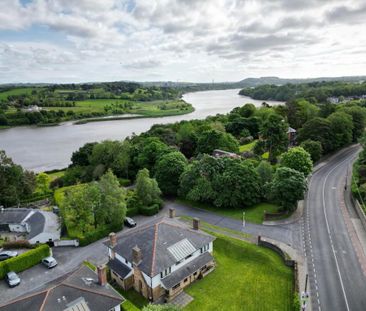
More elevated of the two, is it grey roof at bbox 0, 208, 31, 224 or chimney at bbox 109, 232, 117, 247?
chimney at bbox 109, 232, 117, 247

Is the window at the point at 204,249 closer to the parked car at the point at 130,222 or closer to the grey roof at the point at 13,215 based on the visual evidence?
the parked car at the point at 130,222

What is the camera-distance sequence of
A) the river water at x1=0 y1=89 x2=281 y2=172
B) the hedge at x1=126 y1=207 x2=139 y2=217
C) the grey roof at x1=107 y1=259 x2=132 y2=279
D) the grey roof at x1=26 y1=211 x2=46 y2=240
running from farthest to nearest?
the river water at x1=0 y1=89 x2=281 y2=172 → the hedge at x1=126 y1=207 x2=139 y2=217 → the grey roof at x1=26 y1=211 x2=46 y2=240 → the grey roof at x1=107 y1=259 x2=132 y2=279

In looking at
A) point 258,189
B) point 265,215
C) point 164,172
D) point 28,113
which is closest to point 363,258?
point 265,215

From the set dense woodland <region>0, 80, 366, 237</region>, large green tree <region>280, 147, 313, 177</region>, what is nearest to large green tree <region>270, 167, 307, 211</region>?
dense woodland <region>0, 80, 366, 237</region>

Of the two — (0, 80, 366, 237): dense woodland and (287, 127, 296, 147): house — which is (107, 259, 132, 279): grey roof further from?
(287, 127, 296, 147): house

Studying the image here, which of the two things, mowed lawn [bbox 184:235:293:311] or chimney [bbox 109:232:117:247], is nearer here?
mowed lawn [bbox 184:235:293:311]

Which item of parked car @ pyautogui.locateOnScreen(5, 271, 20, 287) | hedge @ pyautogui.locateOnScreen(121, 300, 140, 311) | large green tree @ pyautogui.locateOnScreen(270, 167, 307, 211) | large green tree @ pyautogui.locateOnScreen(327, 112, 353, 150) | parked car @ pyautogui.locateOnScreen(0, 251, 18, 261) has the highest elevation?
large green tree @ pyautogui.locateOnScreen(327, 112, 353, 150)

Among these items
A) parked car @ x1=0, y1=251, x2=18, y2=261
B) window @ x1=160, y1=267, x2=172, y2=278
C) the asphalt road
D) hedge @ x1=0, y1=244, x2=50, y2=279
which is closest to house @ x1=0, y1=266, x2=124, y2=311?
window @ x1=160, y1=267, x2=172, y2=278

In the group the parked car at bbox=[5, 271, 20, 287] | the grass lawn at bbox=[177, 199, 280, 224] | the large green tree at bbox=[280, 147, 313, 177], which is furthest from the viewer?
the large green tree at bbox=[280, 147, 313, 177]

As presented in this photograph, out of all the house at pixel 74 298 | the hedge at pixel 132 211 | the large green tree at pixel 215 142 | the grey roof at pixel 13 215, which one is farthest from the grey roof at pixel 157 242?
the large green tree at pixel 215 142
